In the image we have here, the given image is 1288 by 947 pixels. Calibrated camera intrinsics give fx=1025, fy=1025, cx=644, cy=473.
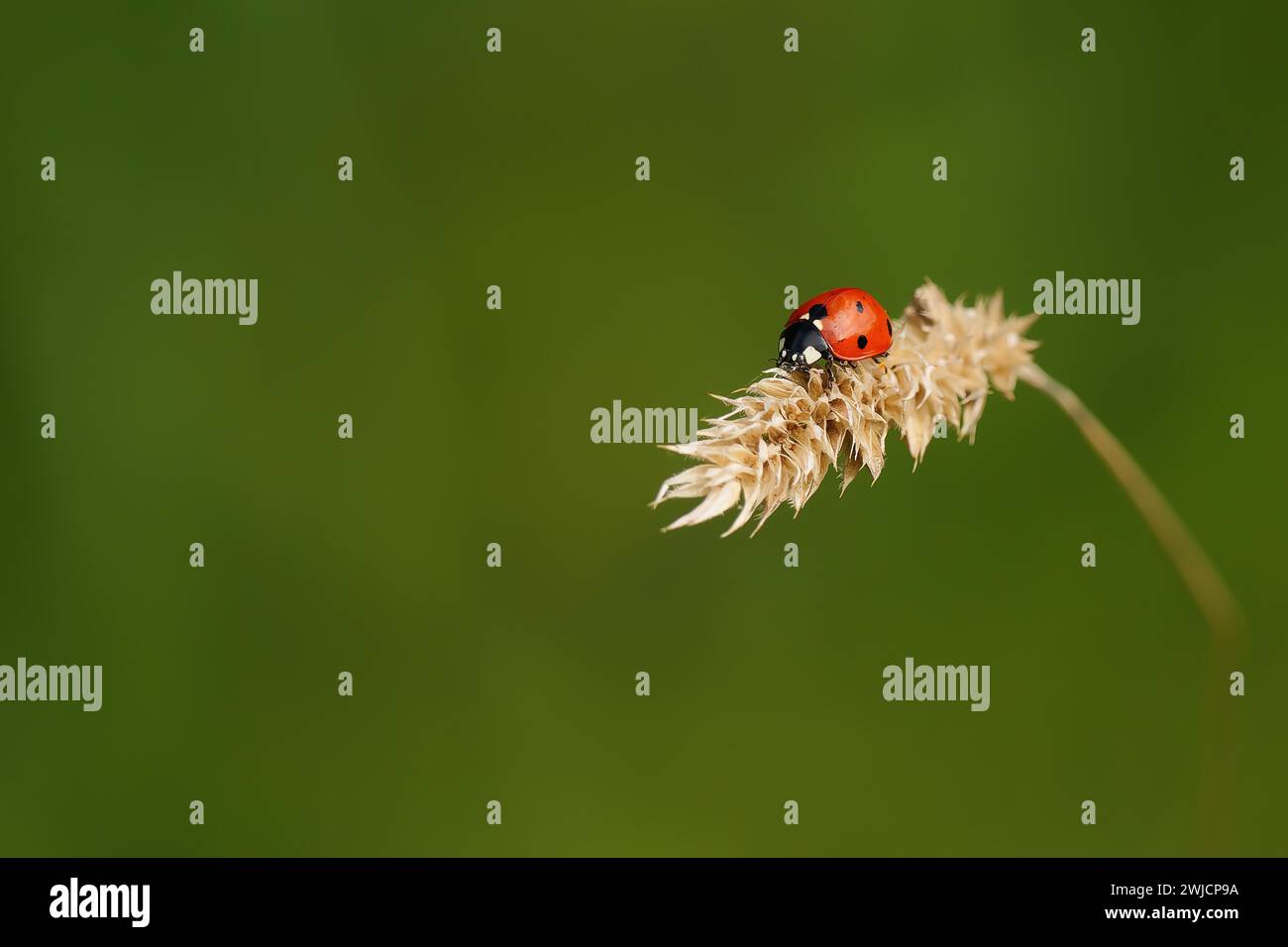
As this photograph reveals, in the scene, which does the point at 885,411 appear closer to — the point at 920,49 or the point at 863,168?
the point at 863,168

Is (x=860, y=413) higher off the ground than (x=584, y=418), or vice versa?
(x=584, y=418)

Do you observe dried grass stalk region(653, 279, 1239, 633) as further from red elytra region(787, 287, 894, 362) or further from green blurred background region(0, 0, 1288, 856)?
green blurred background region(0, 0, 1288, 856)

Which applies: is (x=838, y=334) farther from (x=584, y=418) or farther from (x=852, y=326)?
(x=584, y=418)

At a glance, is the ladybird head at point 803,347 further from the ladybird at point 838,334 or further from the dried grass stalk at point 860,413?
the dried grass stalk at point 860,413

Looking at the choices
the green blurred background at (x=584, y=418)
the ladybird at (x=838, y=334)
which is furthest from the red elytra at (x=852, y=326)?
the green blurred background at (x=584, y=418)

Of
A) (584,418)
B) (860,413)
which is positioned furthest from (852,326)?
(584,418)

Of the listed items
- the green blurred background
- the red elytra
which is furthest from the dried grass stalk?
the green blurred background
